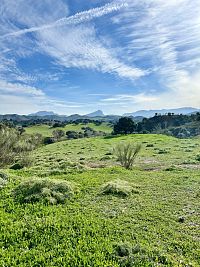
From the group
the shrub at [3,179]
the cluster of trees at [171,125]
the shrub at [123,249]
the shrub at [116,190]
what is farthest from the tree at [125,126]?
the shrub at [123,249]

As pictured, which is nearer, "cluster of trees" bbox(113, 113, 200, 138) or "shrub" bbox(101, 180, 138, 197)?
"shrub" bbox(101, 180, 138, 197)

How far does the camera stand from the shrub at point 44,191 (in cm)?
1205

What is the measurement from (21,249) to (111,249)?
8.20 feet

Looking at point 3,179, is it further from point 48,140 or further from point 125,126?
point 125,126

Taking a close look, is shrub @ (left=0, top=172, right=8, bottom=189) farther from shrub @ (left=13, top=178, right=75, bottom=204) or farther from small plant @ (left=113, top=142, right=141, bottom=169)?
small plant @ (left=113, top=142, right=141, bottom=169)

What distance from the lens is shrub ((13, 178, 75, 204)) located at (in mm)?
12046

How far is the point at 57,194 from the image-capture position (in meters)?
12.5

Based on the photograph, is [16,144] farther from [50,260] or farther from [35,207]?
[50,260]

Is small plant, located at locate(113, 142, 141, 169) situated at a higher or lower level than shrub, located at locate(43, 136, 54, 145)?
higher

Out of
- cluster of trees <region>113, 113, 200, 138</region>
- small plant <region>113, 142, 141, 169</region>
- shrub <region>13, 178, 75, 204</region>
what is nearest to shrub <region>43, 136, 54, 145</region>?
cluster of trees <region>113, 113, 200, 138</region>

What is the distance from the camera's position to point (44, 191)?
41.0 feet

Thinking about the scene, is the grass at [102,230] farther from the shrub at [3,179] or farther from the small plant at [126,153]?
the small plant at [126,153]

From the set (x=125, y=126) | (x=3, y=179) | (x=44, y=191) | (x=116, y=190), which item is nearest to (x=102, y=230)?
(x=44, y=191)

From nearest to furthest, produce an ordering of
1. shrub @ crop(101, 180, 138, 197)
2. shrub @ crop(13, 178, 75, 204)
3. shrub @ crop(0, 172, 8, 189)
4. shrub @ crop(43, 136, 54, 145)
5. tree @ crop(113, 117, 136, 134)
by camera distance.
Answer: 1. shrub @ crop(13, 178, 75, 204)
2. shrub @ crop(101, 180, 138, 197)
3. shrub @ crop(0, 172, 8, 189)
4. shrub @ crop(43, 136, 54, 145)
5. tree @ crop(113, 117, 136, 134)
